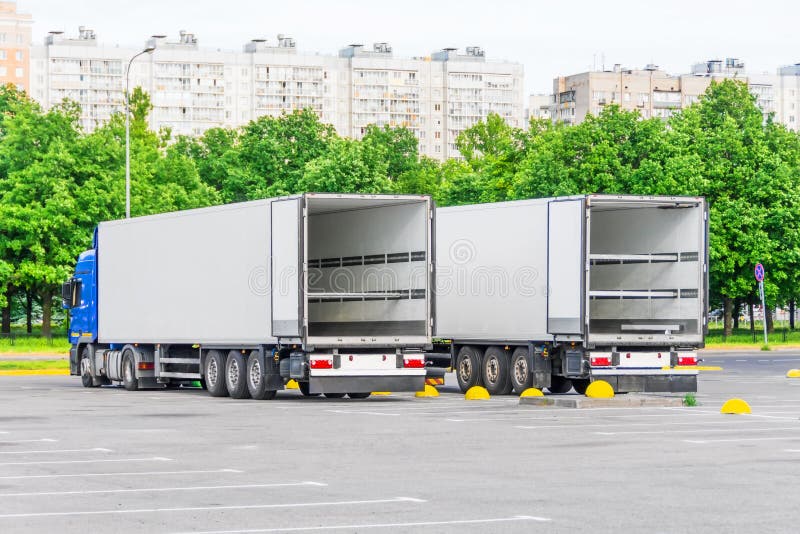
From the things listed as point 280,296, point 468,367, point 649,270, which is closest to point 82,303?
point 280,296

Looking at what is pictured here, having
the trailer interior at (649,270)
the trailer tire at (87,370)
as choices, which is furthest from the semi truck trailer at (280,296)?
the trailer interior at (649,270)

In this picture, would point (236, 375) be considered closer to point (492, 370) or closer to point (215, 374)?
point (215, 374)

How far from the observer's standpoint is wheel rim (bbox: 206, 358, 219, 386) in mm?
30091

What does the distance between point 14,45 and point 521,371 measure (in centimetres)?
17522

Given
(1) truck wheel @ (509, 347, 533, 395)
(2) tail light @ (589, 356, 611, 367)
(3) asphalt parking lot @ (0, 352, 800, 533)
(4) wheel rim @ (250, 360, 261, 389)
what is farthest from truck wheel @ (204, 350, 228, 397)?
(2) tail light @ (589, 356, 611, 367)

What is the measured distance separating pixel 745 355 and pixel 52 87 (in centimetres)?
14711

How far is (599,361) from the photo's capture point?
27.9 m

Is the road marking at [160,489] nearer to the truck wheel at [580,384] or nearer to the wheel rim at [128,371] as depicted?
the truck wheel at [580,384]

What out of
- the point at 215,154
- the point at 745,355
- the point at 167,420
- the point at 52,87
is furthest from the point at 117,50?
the point at 167,420

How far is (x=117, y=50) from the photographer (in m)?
192

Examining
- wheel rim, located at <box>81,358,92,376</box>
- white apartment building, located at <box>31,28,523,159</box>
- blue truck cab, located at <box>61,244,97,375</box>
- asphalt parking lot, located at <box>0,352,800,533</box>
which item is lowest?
asphalt parking lot, located at <box>0,352,800,533</box>

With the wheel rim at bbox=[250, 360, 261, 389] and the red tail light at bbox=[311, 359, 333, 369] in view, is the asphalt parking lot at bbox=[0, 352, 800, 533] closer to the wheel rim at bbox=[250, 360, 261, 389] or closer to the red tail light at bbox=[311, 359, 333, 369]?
the red tail light at bbox=[311, 359, 333, 369]

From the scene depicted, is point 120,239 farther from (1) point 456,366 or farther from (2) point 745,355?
(2) point 745,355

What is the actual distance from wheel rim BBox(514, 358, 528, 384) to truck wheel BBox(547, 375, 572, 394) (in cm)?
116
